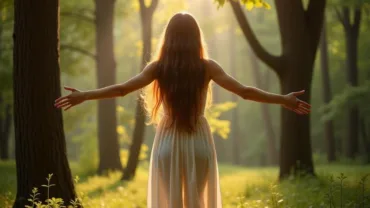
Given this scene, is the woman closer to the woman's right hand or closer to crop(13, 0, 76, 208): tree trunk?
the woman's right hand

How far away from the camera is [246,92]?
187 inches

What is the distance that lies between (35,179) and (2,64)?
42.7 feet

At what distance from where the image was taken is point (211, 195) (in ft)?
15.5

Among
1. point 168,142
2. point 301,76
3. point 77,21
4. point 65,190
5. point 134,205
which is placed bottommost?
point 134,205

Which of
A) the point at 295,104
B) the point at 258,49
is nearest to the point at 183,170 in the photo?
the point at 295,104

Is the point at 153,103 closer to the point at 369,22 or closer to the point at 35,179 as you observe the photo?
the point at 35,179

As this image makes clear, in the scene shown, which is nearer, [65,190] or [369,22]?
[65,190]

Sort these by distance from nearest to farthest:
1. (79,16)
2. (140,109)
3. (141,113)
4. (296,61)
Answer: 1. (296,61)
2. (141,113)
3. (140,109)
4. (79,16)

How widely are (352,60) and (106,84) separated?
1160cm

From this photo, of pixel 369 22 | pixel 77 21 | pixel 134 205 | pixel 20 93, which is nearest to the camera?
pixel 20 93

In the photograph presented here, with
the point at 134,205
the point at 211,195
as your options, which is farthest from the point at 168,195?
the point at 134,205

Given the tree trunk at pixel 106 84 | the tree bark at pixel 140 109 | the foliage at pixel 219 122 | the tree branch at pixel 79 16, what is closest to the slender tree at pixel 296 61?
the tree bark at pixel 140 109

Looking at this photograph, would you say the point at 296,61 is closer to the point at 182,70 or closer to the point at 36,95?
the point at 36,95

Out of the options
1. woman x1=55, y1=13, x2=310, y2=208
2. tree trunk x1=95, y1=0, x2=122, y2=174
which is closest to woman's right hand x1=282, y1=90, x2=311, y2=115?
woman x1=55, y1=13, x2=310, y2=208
